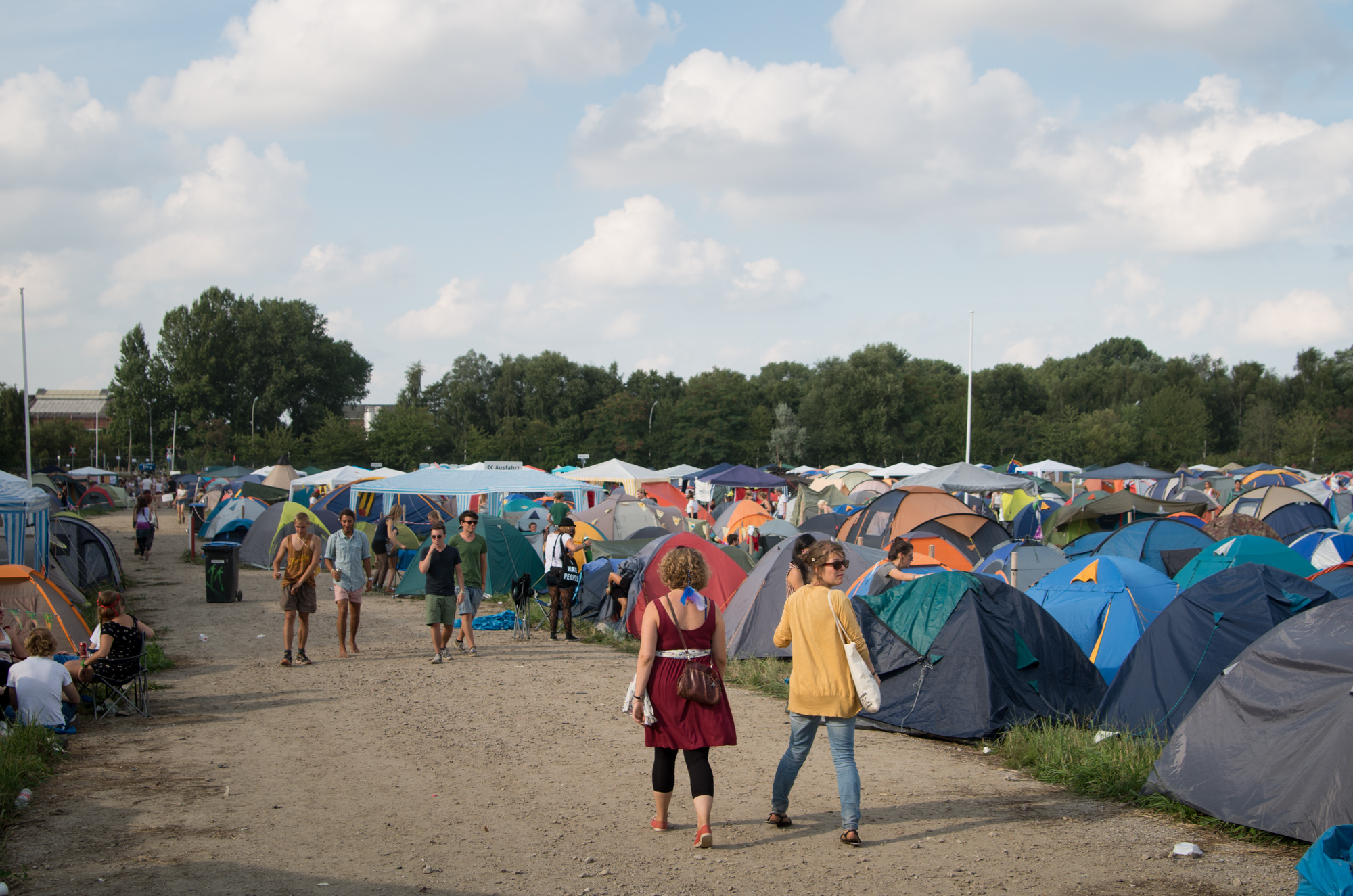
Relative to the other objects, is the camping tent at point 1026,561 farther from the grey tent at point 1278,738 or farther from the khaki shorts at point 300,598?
the khaki shorts at point 300,598

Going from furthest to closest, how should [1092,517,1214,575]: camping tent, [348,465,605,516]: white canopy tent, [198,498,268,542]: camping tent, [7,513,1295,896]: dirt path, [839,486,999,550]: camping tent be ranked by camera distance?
[198,498,268,542]: camping tent
[348,465,605,516]: white canopy tent
[839,486,999,550]: camping tent
[1092,517,1214,575]: camping tent
[7,513,1295,896]: dirt path

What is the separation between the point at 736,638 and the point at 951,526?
8.53 m

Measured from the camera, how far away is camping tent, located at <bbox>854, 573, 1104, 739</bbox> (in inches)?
295

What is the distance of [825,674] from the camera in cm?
499

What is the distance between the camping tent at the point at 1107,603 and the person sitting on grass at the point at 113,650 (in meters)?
7.89

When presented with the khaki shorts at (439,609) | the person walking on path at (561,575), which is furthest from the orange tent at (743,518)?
the khaki shorts at (439,609)

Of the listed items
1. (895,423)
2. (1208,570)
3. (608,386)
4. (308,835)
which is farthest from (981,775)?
(608,386)

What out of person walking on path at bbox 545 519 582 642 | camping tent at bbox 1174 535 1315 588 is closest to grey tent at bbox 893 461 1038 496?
camping tent at bbox 1174 535 1315 588

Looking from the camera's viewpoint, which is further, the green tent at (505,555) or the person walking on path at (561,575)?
the green tent at (505,555)

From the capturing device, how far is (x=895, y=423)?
6625 centimetres

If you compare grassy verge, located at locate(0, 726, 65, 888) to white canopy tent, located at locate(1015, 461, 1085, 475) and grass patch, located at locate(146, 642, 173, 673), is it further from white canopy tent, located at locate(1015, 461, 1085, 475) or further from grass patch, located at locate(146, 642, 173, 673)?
white canopy tent, located at locate(1015, 461, 1085, 475)

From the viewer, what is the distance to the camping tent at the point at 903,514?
1773 centimetres

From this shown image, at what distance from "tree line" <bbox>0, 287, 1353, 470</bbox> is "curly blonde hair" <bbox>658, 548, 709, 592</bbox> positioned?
5263 centimetres

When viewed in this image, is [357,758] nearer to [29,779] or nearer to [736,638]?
[29,779]
